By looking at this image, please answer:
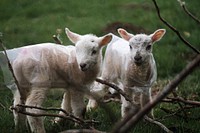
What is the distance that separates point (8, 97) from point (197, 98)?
226 centimetres

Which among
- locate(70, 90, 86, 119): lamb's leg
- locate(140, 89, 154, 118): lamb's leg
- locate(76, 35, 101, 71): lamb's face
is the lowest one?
locate(140, 89, 154, 118): lamb's leg

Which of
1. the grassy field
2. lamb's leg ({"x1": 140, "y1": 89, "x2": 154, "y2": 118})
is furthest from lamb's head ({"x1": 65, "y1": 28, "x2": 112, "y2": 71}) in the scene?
the grassy field

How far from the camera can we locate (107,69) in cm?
509

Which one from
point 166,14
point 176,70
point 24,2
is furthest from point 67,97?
A: point 24,2

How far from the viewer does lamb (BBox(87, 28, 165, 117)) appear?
4.21m

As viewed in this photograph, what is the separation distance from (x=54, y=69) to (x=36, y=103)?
34cm

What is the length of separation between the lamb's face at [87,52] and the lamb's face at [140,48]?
13.0 inches

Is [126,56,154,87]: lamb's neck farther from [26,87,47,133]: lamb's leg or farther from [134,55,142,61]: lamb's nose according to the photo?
[26,87,47,133]: lamb's leg

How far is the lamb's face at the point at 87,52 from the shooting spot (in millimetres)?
3773

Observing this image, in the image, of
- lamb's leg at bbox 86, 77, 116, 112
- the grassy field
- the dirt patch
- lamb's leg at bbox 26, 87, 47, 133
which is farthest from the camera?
the dirt patch

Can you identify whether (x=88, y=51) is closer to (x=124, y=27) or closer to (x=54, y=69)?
(x=54, y=69)

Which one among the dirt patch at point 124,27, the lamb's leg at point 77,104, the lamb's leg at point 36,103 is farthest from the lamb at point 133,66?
the dirt patch at point 124,27

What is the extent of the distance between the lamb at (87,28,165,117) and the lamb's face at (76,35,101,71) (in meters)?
0.36

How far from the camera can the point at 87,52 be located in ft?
12.7
